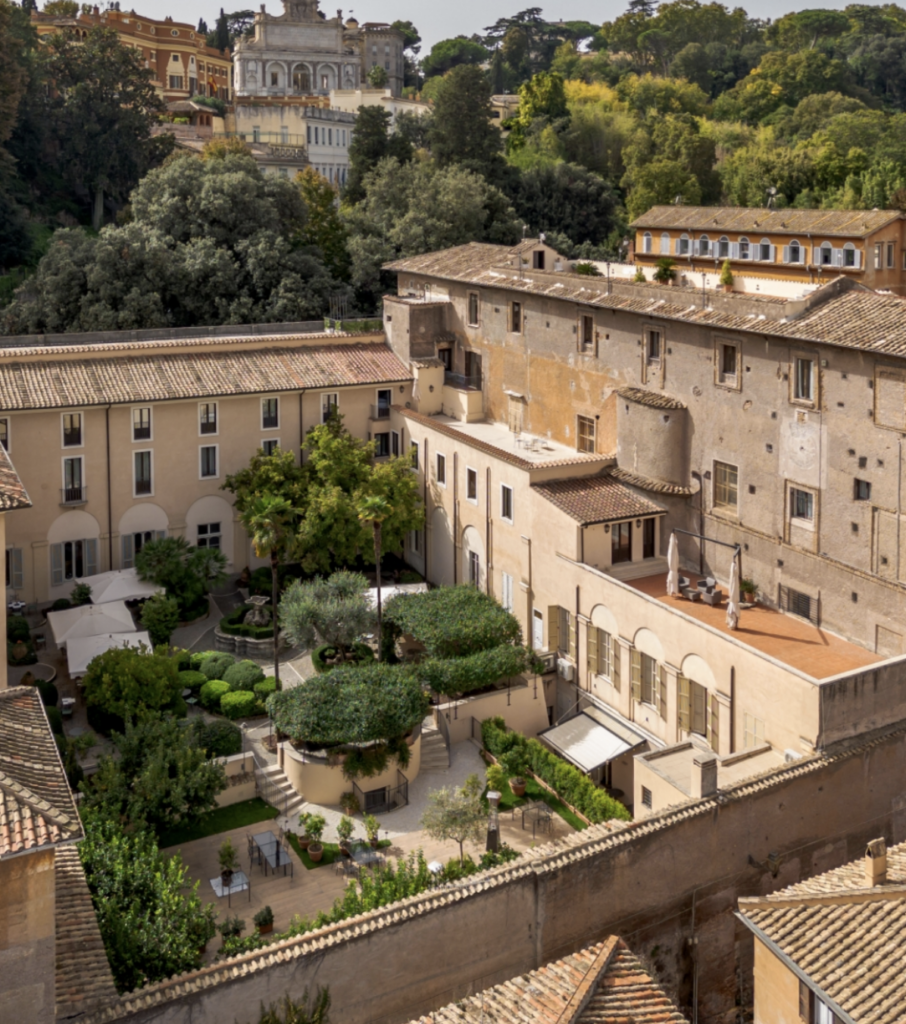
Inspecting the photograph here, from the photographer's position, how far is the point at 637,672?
31109 mm

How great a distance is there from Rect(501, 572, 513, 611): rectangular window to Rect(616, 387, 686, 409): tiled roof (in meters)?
6.77

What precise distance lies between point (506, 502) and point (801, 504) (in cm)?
956

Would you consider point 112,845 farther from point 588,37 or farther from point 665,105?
point 588,37

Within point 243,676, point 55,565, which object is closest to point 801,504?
point 243,676

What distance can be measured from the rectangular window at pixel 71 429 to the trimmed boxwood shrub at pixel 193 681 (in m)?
9.76

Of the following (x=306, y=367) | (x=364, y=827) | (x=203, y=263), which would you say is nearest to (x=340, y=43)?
(x=203, y=263)

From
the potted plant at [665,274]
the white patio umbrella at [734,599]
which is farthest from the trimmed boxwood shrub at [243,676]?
the potted plant at [665,274]

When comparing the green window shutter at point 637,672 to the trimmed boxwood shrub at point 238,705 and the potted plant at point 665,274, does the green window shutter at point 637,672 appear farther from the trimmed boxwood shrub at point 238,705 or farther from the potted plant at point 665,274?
the potted plant at point 665,274

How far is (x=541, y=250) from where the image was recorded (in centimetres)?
4459

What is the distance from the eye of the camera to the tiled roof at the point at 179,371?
3878 cm

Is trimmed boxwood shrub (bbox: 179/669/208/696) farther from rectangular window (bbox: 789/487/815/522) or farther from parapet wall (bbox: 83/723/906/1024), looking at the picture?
rectangular window (bbox: 789/487/815/522)

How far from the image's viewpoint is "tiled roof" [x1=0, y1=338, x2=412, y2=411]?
38781 millimetres

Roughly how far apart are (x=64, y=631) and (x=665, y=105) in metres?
83.2

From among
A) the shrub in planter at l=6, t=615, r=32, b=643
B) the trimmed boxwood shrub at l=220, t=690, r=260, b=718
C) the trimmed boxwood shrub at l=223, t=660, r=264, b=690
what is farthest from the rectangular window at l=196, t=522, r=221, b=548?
the trimmed boxwood shrub at l=220, t=690, r=260, b=718
